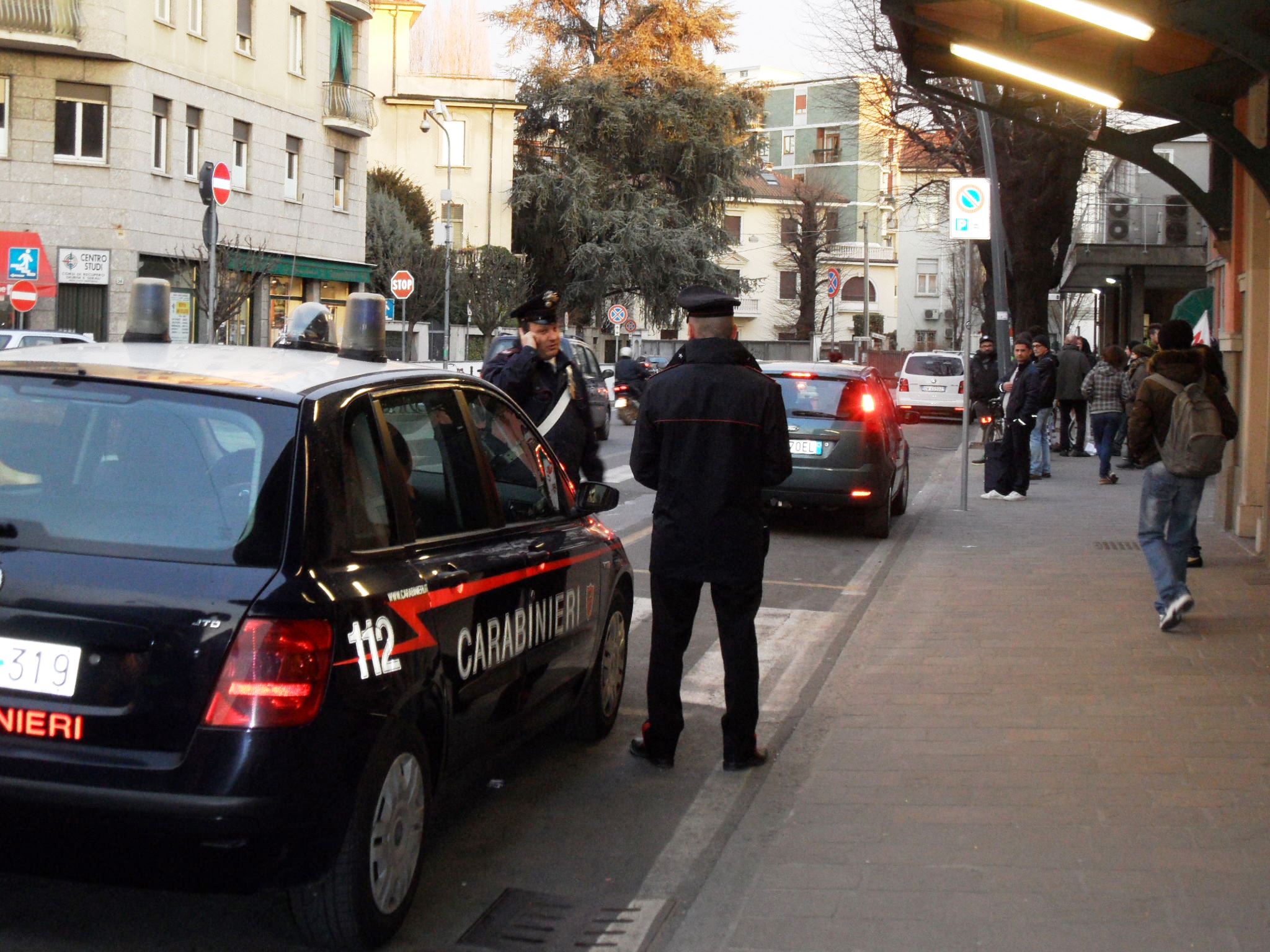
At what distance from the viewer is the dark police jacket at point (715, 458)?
572 centimetres

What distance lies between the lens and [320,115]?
3862 cm

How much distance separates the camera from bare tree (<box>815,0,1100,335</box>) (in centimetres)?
2605

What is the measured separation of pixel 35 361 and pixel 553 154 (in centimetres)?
5204

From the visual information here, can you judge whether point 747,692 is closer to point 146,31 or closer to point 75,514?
point 75,514

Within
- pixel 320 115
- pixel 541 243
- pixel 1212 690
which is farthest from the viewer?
pixel 541 243

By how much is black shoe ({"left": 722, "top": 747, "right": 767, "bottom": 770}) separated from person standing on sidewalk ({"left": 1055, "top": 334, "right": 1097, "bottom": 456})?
16.2 metres

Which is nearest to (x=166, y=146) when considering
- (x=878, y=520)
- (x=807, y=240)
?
(x=878, y=520)

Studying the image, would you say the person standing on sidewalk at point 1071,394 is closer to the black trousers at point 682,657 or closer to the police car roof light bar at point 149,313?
the black trousers at point 682,657

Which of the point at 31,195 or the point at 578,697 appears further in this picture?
the point at 31,195

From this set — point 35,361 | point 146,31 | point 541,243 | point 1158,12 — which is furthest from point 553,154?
point 35,361

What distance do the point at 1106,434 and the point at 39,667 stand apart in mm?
16904

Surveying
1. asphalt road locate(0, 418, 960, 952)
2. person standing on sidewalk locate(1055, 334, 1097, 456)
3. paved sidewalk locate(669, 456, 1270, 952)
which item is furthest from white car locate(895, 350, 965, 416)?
asphalt road locate(0, 418, 960, 952)

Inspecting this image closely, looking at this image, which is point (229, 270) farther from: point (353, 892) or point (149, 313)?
point (353, 892)

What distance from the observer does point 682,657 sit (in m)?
5.97
